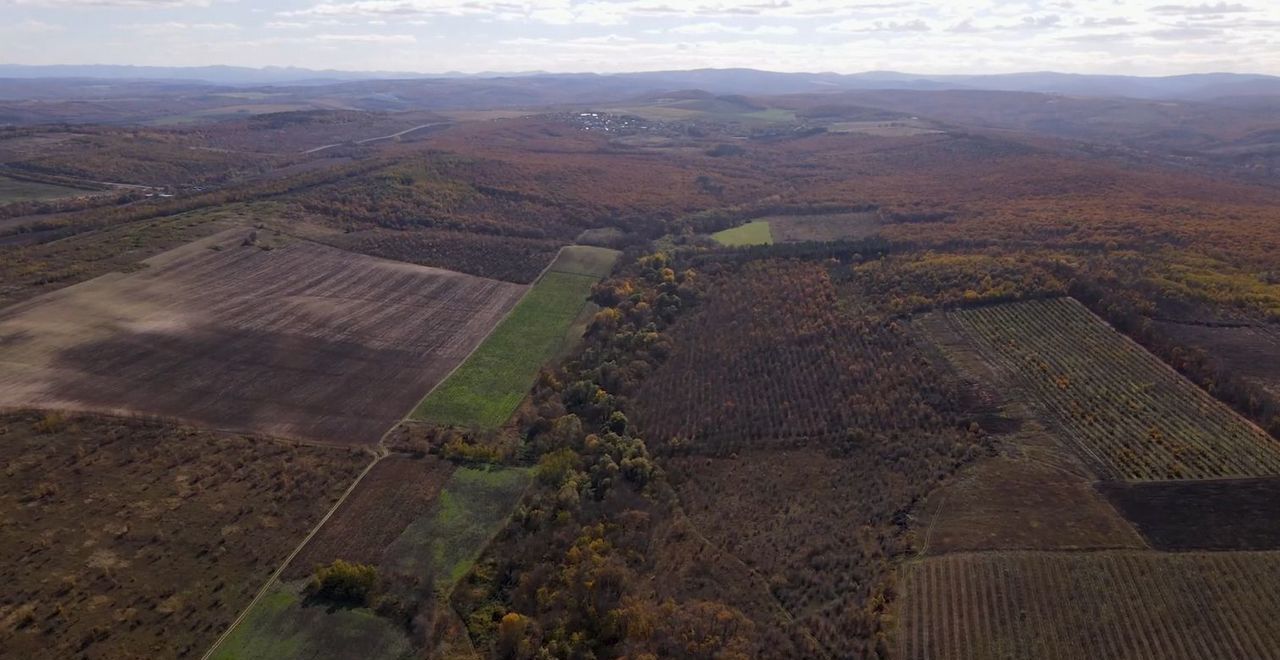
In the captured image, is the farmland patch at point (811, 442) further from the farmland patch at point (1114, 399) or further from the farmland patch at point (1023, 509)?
the farmland patch at point (1114, 399)

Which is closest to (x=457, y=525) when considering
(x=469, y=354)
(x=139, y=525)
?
(x=139, y=525)

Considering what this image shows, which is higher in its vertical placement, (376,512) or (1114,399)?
(1114,399)

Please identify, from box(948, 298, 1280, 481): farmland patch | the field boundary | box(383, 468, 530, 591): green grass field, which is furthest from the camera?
the field boundary

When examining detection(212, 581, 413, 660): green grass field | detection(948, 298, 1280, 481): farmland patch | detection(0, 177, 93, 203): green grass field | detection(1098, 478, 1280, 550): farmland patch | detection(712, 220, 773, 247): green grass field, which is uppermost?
detection(0, 177, 93, 203): green grass field

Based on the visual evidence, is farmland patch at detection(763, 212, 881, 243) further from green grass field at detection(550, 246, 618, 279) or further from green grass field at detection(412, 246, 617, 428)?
green grass field at detection(412, 246, 617, 428)

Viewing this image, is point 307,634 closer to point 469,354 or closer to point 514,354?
point 469,354

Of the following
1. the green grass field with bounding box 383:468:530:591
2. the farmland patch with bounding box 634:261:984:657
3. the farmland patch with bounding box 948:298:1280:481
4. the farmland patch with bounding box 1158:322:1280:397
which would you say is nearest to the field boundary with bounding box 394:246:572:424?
the green grass field with bounding box 383:468:530:591
